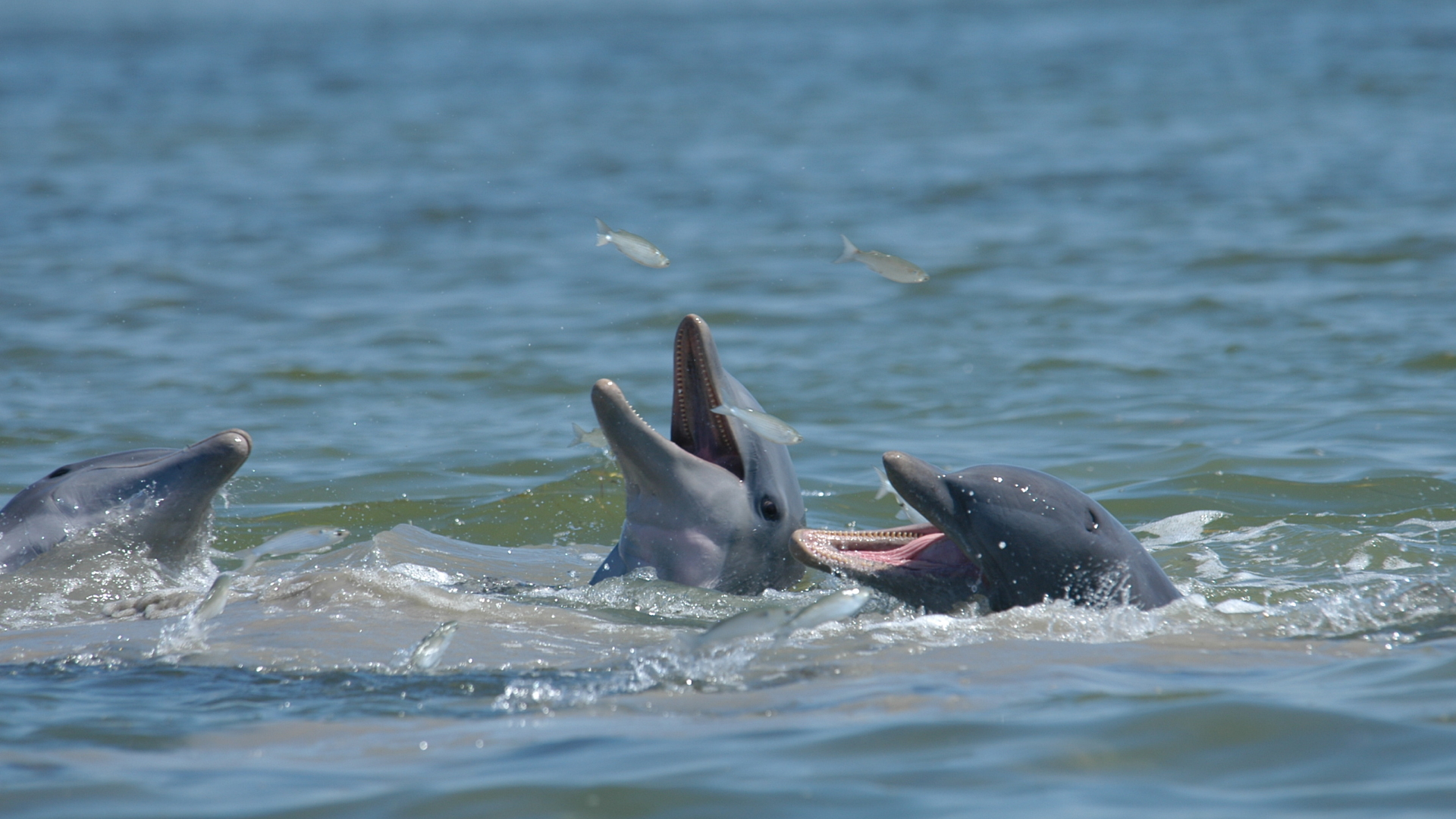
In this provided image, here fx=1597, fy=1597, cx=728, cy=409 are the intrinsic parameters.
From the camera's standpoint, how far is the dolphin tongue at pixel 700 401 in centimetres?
650

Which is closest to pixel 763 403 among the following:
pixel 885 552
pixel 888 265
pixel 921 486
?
pixel 888 265

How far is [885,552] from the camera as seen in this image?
6250 millimetres

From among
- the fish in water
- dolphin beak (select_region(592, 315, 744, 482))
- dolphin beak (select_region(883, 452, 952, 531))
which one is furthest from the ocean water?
dolphin beak (select_region(592, 315, 744, 482))

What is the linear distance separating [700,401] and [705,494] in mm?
450

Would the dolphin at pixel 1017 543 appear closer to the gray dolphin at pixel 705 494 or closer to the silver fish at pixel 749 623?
the gray dolphin at pixel 705 494

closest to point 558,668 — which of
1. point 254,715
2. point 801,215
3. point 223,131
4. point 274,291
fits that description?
point 254,715

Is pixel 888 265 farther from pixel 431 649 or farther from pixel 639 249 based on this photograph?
pixel 431 649

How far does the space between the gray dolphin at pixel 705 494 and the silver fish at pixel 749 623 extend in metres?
1.31

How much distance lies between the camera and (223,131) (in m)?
31.9

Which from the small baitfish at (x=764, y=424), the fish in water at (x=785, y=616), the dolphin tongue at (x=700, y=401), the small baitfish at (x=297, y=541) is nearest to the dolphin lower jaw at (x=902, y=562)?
the small baitfish at (x=764, y=424)

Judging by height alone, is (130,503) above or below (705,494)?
below

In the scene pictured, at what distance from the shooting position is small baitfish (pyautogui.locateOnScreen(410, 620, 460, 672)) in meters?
5.33

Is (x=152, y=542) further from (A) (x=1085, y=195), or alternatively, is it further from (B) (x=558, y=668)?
(A) (x=1085, y=195)

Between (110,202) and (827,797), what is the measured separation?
20.8m
